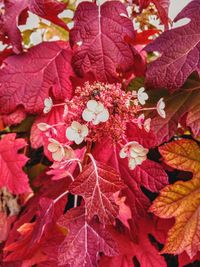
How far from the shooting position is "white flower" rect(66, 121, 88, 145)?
0.60 metres

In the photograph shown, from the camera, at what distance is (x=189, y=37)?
2.52 feet

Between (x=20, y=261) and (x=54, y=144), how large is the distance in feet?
1.05

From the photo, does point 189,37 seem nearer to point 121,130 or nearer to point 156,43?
point 156,43

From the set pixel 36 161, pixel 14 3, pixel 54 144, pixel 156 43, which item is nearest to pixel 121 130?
pixel 54 144

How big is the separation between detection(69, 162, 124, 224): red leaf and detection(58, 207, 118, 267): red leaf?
36 mm

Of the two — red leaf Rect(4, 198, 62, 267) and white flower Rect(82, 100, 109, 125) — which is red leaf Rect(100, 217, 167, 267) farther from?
white flower Rect(82, 100, 109, 125)

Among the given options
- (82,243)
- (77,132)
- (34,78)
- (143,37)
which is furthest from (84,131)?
(143,37)

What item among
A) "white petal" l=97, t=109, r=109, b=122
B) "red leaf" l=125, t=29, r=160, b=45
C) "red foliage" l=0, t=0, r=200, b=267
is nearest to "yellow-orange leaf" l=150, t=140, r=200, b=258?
"red foliage" l=0, t=0, r=200, b=267

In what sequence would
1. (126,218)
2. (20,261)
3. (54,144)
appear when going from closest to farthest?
(54,144) → (126,218) → (20,261)

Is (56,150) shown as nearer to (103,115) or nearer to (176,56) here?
(103,115)

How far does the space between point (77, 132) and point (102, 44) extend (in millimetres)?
227

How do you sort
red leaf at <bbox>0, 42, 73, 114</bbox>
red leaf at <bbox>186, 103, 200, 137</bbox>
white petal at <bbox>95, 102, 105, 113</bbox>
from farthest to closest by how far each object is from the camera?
red leaf at <bbox>0, 42, 73, 114</bbox> < red leaf at <bbox>186, 103, 200, 137</bbox> < white petal at <bbox>95, 102, 105, 113</bbox>

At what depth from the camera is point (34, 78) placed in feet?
2.72

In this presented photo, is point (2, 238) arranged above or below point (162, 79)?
below
